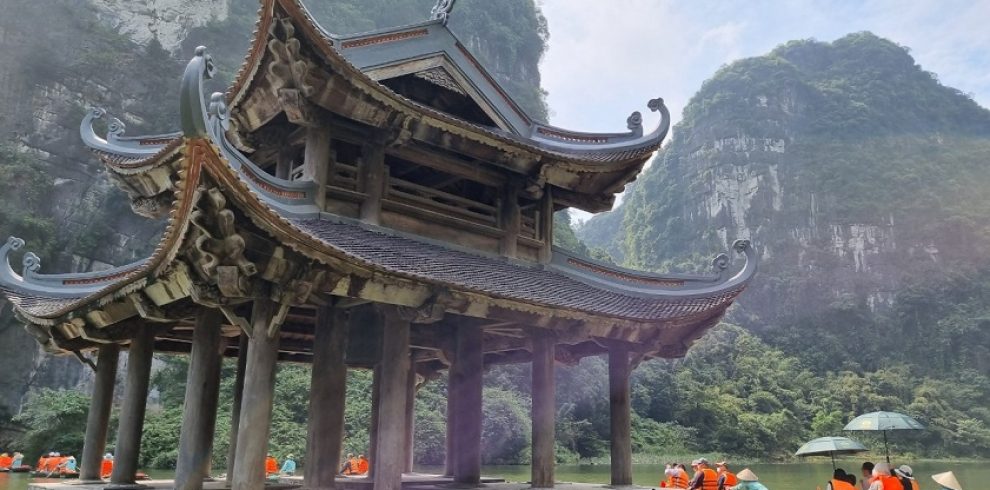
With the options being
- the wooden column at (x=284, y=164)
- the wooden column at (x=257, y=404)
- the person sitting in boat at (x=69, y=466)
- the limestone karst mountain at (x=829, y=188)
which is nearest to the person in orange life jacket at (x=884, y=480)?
the wooden column at (x=257, y=404)

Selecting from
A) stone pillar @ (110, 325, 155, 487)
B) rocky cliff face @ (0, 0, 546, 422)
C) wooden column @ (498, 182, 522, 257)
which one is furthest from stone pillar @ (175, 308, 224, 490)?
rocky cliff face @ (0, 0, 546, 422)

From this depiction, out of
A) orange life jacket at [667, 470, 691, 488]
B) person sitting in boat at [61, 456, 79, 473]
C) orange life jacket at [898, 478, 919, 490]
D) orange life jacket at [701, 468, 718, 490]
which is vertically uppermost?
orange life jacket at [898, 478, 919, 490]

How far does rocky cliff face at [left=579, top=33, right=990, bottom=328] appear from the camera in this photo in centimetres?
8144

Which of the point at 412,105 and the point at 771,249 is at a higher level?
the point at 771,249

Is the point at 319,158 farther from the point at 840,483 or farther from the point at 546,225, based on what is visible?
the point at 840,483

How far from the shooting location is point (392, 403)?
8469mm

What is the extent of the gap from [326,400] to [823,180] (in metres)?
92.7

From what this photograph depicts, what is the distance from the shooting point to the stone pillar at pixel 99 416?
10.3 meters

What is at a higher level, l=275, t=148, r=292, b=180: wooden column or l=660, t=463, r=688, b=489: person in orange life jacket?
l=275, t=148, r=292, b=180: wooden column

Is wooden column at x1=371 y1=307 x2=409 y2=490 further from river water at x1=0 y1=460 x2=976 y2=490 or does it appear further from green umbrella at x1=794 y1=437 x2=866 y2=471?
river water at x1=0 y1=460 x2=976 y2=490

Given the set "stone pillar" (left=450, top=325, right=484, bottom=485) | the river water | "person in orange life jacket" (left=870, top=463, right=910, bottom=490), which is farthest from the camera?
the river water

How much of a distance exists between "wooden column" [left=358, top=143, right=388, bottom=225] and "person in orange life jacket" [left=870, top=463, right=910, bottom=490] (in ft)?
22.6

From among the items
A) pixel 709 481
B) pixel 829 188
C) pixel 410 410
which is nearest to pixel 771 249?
pixel 829 188

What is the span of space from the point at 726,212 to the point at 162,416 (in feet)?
243
